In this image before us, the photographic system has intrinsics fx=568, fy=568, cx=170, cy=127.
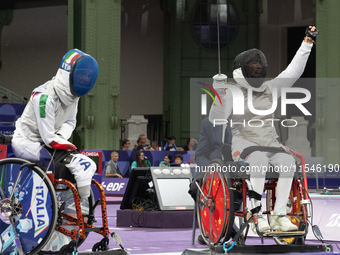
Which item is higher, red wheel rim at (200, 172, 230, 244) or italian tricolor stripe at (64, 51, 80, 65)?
italian tricolor stripe at (64, 51, 80, 65)

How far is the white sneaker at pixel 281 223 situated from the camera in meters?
4.29

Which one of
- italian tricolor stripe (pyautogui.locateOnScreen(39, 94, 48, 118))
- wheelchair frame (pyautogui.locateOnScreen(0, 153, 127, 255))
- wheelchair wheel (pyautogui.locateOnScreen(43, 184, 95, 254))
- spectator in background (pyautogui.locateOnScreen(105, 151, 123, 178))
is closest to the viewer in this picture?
wheelchair frame (pyautogui.locateOnScreen(0, 153, 127, 255))

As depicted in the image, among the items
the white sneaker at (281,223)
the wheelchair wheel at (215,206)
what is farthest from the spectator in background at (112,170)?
the white sneaker at (281,223)

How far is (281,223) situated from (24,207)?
1986 millimetres

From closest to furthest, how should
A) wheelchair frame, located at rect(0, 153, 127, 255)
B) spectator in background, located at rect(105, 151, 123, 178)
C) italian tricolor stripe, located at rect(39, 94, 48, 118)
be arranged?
1. wheelchair frame, located at rect(0, 153, 127, 255)
2. italian tricolor stripe, located at rect(39, 94, 48, 118)
3. spectator in background, located at rect(105, 151, 123, 178)

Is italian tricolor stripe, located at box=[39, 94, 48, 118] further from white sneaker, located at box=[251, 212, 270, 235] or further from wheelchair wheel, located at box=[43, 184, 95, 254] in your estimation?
white sneaker, located at box=[251, 212, 270, 235]

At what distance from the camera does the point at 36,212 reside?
14.3 ft

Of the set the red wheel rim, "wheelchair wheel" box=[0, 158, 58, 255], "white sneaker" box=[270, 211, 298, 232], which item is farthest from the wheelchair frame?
"white sneaker" box=[270, 211, 298, 232]

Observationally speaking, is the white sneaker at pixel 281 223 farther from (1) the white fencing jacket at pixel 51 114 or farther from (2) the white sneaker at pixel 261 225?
(1) the white fencing jacket at pixel 51 114

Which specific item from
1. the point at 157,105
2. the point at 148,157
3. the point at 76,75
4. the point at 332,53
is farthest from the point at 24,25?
the point at 76,75

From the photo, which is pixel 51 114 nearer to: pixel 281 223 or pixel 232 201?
pixel 232 201

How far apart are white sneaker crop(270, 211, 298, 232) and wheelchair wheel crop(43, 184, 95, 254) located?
147cm

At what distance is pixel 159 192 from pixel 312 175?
8.15 m

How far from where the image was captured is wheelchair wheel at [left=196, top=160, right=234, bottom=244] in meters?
4.46
